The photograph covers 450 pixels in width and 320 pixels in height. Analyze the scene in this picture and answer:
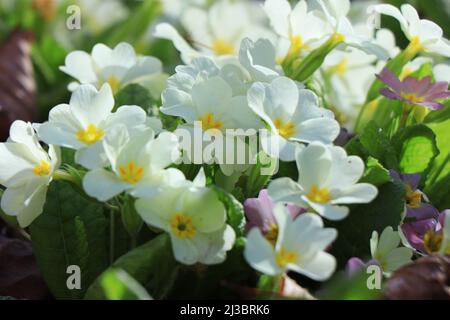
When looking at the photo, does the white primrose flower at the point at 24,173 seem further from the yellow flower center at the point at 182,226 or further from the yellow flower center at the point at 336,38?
the yellow flower center at the point at 336,38

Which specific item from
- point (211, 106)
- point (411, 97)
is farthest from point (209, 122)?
point (411, 97)

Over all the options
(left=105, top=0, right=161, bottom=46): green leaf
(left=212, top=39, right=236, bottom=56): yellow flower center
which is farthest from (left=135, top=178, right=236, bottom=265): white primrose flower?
(left=105, top=0, right=161, bottom=46): green leaf

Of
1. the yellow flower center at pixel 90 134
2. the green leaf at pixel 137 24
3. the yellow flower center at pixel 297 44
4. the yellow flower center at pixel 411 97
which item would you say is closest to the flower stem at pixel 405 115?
the yellow flower center at pixel 411 97

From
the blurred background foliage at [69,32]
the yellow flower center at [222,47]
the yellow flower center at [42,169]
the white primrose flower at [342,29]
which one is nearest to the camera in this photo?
the yellow flower center at [42,169]

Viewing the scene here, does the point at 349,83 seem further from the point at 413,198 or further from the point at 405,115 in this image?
the point at 413,198
